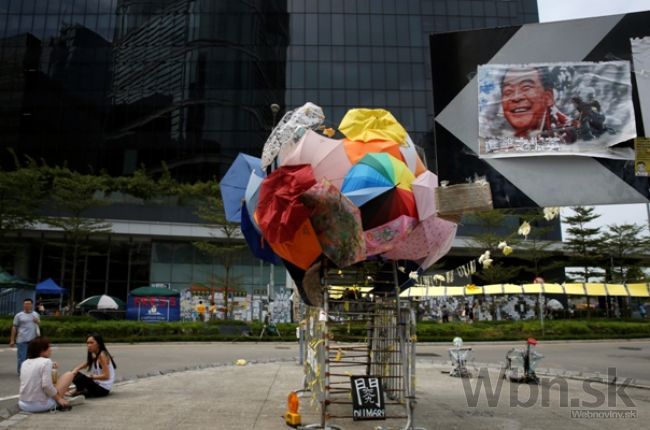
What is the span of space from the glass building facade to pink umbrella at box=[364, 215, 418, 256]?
148 feet

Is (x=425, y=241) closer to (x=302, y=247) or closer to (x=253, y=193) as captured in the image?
(x=302, y=247)

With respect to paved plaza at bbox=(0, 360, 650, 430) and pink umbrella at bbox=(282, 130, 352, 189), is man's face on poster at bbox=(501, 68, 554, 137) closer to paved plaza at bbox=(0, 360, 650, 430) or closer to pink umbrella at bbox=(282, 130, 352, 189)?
pink umbrella at bbox=(282, 130, 352, 189)

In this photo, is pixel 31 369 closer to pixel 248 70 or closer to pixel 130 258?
pixel 130 258

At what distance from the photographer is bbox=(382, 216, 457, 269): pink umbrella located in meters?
7.13

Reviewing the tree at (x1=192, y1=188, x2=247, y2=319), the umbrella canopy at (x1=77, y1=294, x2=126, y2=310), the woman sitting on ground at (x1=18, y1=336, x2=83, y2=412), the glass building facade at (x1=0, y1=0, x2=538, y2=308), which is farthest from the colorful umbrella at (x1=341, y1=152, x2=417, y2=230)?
the glass building facade at (x1=0, y1=0, x2=538, y2=308)

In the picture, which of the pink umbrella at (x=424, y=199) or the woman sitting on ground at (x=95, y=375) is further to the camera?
the woman sitting on ground at (x=95, y=375)

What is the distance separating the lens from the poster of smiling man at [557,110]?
6.46 meters

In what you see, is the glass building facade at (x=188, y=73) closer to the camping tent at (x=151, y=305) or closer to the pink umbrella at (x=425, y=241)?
the camping tent at (x=151, y=305)

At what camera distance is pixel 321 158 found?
278 inches

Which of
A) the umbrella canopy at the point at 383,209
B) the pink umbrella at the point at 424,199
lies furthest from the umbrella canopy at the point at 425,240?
the umbrella canopy at the point at 383,209

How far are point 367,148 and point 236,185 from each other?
2489 millimetres

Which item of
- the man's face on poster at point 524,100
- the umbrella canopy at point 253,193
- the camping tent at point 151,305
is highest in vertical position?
the man's face on poster at point 524,100

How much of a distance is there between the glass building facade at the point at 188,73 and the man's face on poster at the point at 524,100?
45217 mm

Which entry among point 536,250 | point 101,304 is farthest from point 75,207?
point 536,250
